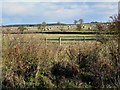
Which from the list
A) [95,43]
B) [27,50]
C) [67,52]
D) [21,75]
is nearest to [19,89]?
[21,75]

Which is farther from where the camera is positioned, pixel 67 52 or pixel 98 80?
pixel 67 52

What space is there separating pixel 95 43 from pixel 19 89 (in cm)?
304

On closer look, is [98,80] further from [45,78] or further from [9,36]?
[9,36]

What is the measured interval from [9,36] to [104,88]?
3558mm

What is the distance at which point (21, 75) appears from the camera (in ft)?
40.1

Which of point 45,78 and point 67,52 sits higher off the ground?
point 67,52

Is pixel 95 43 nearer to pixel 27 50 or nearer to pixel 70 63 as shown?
pixel 70 63

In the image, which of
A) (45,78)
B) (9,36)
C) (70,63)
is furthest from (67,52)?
(9,36)

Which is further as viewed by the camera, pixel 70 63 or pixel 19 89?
pixel 70 63

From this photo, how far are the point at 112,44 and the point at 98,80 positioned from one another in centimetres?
131

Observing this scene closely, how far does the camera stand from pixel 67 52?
12.8 metres

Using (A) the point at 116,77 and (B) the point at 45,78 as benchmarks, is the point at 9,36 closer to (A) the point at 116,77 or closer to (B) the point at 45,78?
(B) the point at 45,78

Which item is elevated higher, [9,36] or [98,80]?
[9,36]

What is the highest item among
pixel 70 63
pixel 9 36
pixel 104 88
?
pixel 9 36
